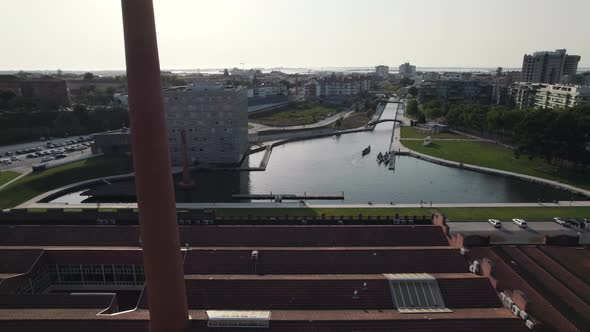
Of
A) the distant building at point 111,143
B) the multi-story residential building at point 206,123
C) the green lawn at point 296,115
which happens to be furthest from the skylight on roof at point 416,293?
the green lawn at point 296,115

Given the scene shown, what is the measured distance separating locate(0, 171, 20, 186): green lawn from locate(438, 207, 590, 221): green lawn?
5177 cm

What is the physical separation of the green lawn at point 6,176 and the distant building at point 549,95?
311 ft

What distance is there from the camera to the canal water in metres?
46.3

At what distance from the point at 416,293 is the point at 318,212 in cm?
1857

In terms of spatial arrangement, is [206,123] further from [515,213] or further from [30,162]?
[515,213]

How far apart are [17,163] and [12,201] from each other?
1747 cm

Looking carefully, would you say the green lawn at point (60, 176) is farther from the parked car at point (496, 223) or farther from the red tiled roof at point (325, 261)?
the parked car at point (496, 223)

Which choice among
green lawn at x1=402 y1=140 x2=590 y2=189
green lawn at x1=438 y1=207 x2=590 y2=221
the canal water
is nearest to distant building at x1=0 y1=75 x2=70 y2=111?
the canal water

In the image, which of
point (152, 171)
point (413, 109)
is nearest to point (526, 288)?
point (152, 171)

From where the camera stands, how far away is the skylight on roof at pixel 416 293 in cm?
2014

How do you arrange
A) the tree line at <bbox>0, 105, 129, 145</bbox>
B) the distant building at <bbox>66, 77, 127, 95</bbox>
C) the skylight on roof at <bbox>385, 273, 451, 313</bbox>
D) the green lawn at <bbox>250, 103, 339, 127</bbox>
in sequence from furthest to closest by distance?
1. the distant building at <bbox>66, 77, 127, 95</bbox>
2. the green lawn at <bbox>250, 103, 339, 127</bbox>
3. the tree line at <bbox>0, 105, 129, 145</bbox>
4. the skylight on roof at <bbox>385, 273, 451, 313</bbox>

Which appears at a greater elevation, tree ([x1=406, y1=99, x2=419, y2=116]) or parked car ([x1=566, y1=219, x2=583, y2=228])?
tree ([x1=406, y1=99, x2=419, y2=116])

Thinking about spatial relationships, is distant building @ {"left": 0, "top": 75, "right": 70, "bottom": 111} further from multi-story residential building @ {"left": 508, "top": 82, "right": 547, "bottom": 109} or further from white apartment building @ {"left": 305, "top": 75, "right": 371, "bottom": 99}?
multi-story residential building @ {"left": 508, "top": 82, "right": 547, "bottom": 109}

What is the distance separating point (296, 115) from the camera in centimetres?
11269
